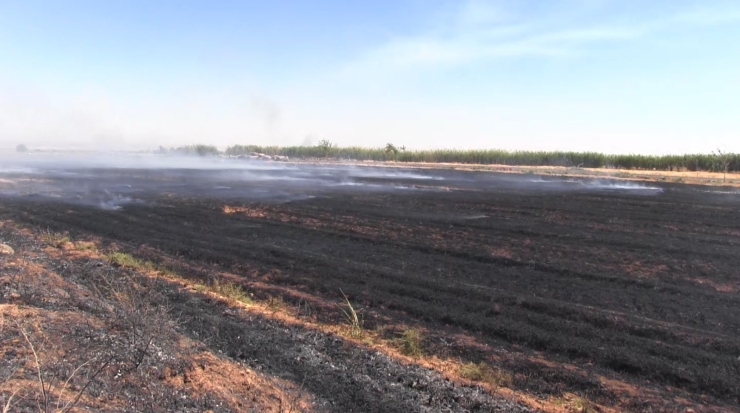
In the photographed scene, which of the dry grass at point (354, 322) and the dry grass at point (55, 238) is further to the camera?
the dry grass at point (55, 238)

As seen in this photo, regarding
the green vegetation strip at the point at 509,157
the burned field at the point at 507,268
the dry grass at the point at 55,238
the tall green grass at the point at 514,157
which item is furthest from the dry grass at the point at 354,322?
the tall green grass at the point at 514,157

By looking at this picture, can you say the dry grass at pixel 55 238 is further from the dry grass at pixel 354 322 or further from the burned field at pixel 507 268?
the dry grass at pixel 354 322

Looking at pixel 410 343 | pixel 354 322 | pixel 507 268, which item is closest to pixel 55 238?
pixel 354 322

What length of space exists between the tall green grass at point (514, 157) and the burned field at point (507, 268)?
103 feet

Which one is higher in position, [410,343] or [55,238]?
[55,238]

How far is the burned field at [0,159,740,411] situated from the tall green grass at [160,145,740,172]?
31.5m

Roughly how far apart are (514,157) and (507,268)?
173ft

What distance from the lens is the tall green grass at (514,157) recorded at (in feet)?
156

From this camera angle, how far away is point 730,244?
496 inches

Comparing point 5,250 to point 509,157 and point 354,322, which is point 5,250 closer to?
point 354,322

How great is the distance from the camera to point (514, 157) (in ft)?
198

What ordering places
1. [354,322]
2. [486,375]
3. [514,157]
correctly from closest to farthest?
[486,375] < [354,322] < [514,157]

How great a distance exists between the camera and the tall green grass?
47475 mm

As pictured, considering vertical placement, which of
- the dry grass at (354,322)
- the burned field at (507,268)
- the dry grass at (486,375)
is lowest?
the dry grass at (486,375)
